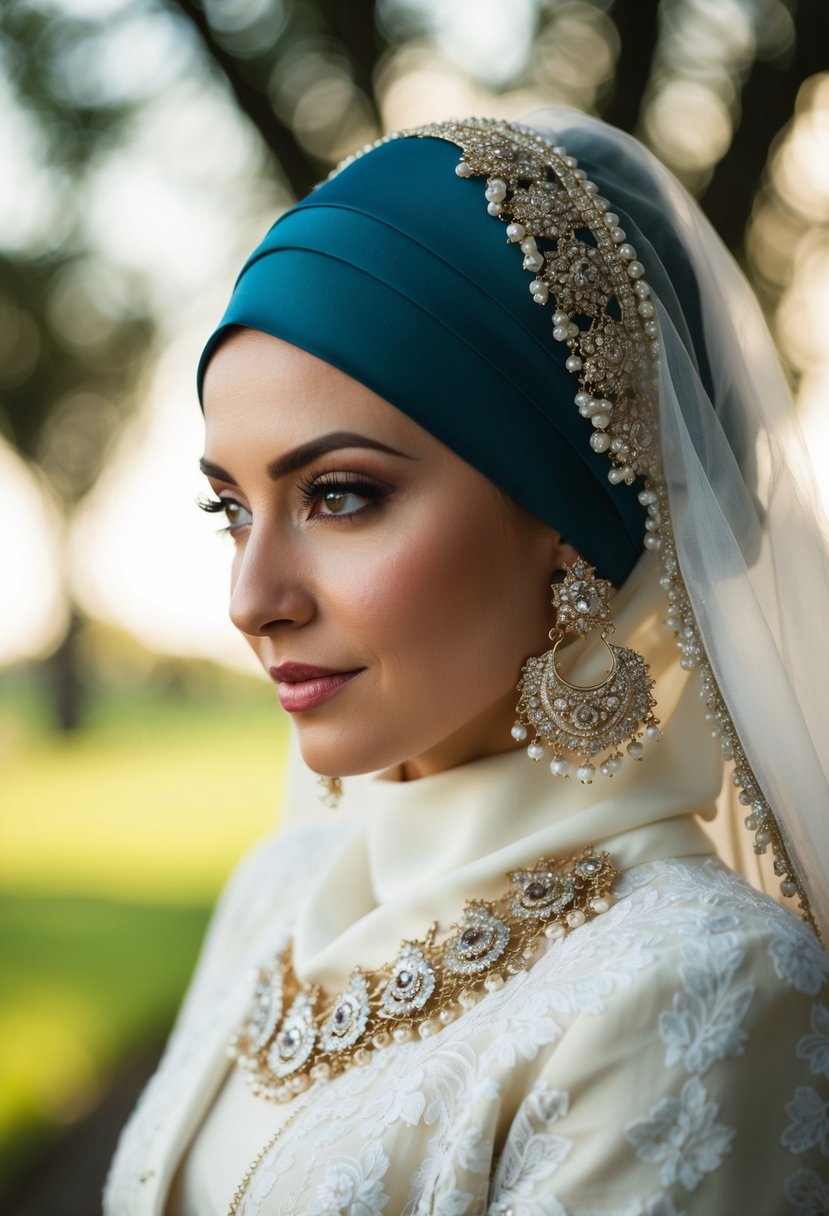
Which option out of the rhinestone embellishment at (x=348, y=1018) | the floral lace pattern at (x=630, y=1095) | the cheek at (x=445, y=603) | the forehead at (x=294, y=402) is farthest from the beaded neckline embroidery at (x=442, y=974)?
the forehead at (x=294, y=402)

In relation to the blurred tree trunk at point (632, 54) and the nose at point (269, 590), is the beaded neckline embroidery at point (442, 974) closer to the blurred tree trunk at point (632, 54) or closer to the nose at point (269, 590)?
the nose at point (269, 590)

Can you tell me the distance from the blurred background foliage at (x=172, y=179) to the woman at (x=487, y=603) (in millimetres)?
2605

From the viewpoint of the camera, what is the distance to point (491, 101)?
191 inches

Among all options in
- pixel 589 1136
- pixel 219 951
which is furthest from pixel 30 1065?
pixel 589 1136

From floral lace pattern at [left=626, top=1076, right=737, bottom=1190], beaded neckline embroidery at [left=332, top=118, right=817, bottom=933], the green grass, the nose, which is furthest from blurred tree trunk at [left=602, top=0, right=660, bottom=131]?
the green grass

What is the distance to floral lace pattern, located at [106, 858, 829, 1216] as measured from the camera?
140cm

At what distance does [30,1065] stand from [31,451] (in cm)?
828

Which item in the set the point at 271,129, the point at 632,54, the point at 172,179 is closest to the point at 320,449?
the point at 632,54

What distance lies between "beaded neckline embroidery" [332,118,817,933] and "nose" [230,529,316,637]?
46cm

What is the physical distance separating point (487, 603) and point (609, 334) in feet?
1.70

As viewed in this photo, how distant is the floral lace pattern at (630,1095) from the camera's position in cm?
140

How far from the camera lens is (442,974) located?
1856 mm

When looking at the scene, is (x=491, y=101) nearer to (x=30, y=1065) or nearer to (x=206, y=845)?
(x=30, y=1065)

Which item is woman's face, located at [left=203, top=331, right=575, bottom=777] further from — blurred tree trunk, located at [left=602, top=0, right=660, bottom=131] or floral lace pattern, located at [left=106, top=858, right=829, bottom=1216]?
blurred tree trunk, located at [left=602, top=0, right=660, bottom=131]
